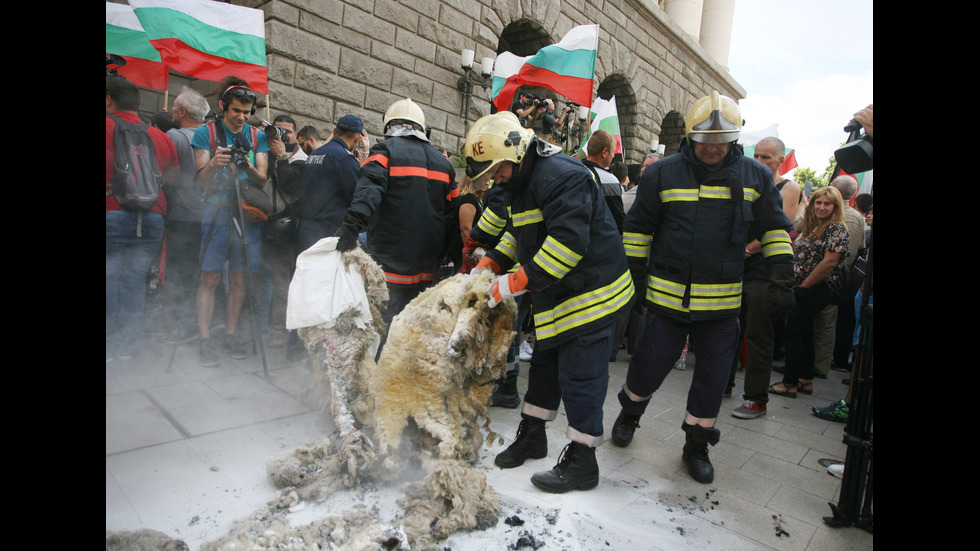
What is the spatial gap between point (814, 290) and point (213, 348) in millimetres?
5168

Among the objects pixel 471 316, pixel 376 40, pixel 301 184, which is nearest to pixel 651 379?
pixel 471 316

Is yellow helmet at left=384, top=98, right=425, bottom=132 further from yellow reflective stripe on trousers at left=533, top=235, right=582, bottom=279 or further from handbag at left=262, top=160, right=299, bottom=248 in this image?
yellow reflective stripe on trousers at left=533, top=235, right=582, bottom=279

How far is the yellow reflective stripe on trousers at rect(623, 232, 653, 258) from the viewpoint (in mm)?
3223

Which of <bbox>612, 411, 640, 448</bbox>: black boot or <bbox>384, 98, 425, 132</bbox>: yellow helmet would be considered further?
<bbox>384, 98, 425, 132</bbox>: yellow helmet

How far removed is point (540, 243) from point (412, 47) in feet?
20.2

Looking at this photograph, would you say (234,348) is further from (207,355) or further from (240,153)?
(240,153)

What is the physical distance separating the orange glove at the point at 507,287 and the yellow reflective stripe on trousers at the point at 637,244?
2.98ft

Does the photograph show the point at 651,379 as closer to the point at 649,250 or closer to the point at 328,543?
the point at 649,250

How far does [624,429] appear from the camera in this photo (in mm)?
3379

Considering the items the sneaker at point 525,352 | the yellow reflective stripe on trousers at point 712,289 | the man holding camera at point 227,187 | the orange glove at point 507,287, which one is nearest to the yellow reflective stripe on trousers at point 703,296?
the yellow reflective stripe on trousers at point 712,289

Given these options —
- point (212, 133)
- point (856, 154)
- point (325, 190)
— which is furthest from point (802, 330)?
point (212, 133)

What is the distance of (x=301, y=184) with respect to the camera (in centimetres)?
450

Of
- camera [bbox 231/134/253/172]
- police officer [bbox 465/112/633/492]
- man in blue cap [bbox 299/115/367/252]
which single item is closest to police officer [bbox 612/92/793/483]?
police officer [bbox 465/112/633/492]

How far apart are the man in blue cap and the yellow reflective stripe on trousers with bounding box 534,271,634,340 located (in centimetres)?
228
